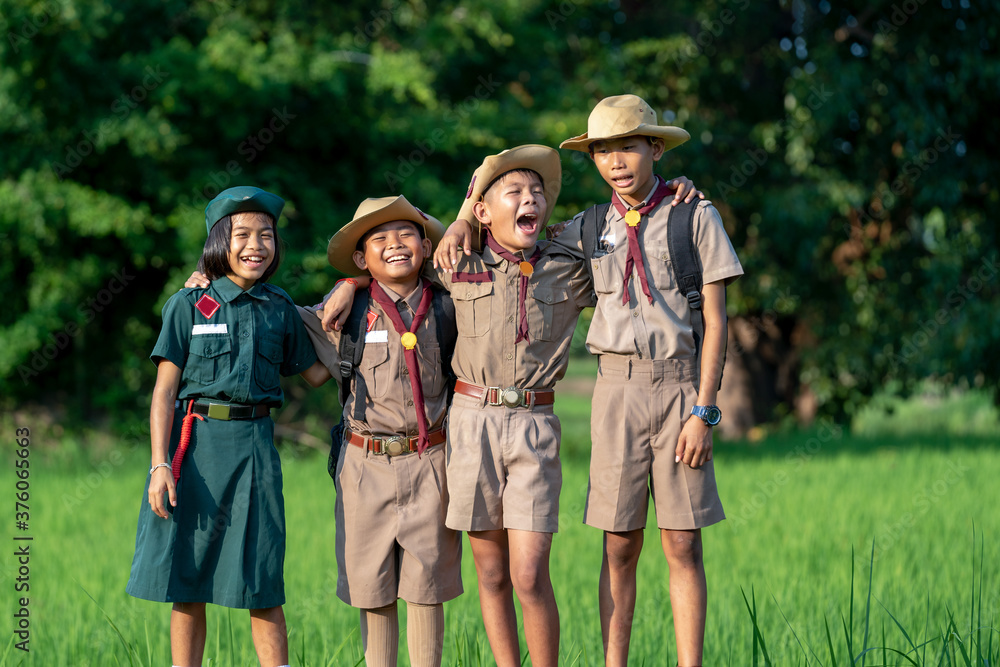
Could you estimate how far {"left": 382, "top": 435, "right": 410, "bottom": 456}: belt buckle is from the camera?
11.5 feet

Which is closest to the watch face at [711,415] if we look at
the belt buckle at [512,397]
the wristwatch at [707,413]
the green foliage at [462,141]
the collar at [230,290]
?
the wristwatch at [707,413]

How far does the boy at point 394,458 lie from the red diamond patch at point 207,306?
1.10 ft

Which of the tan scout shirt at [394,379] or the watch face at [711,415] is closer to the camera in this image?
the watch face at [711,415]

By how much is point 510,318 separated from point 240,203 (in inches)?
41.2

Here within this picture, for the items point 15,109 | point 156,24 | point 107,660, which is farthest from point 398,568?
point 156,24

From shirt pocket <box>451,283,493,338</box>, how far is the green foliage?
7.26 m

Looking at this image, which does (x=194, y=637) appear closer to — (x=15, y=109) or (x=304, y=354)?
(x=304, y=354)

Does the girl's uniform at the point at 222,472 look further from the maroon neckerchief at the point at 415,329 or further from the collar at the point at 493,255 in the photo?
the collar at the point at 493,255

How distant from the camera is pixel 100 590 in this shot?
5.69m

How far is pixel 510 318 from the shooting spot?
11.4ft

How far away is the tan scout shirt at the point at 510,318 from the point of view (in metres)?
3.47

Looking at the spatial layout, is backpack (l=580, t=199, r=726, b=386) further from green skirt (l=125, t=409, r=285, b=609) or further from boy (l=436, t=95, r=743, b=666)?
green skirt (l=125, t=409, r=285, b=609)

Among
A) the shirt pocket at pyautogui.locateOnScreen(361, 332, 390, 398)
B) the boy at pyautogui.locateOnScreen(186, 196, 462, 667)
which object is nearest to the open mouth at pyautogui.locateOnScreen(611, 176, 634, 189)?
the boy at pyautogui.locateOnScreen(186, 196, 462, 667)

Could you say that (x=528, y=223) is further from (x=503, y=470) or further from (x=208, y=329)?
(x=208, y=329)
